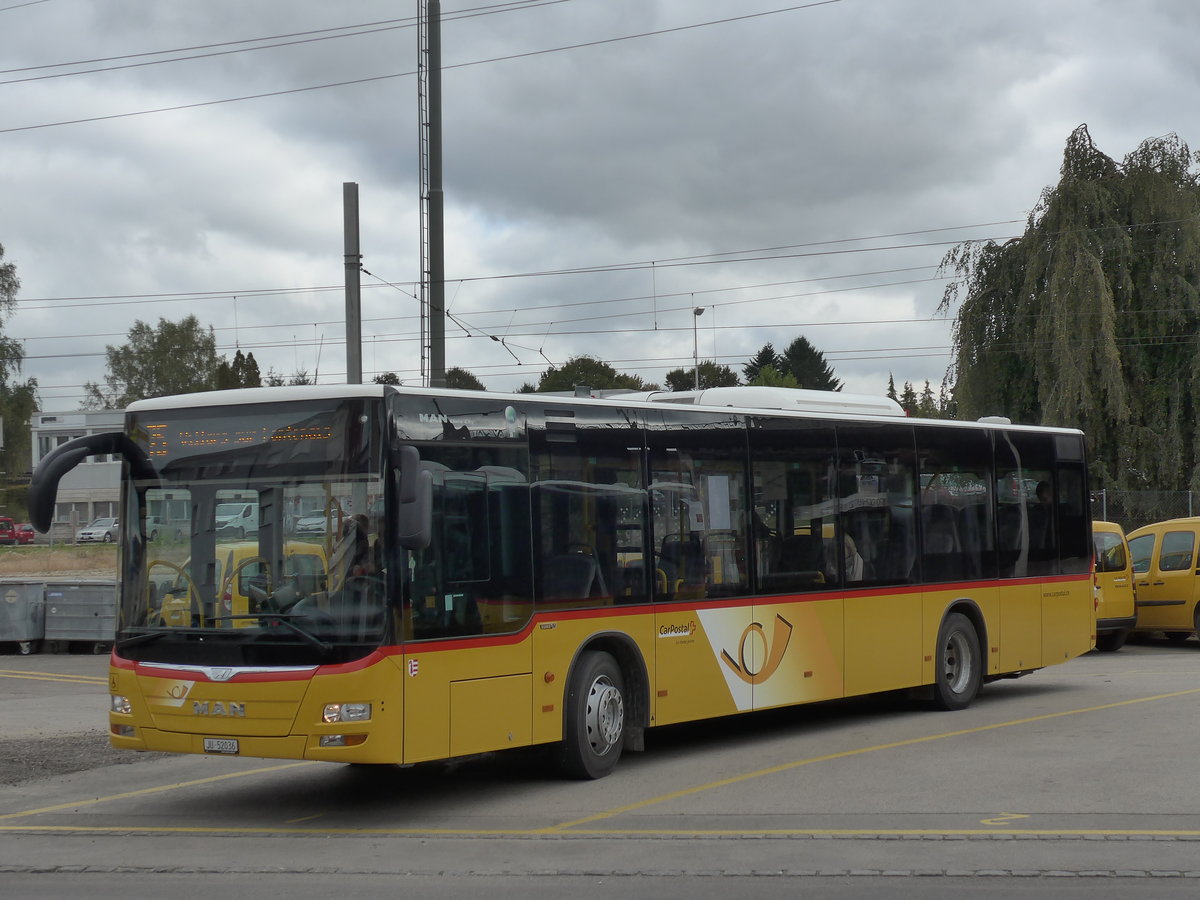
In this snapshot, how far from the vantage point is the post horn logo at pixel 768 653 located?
40.2 feet

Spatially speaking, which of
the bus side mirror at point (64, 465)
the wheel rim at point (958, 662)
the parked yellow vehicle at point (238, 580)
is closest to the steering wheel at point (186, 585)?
the parked yellow vehicle at point (238, 580)

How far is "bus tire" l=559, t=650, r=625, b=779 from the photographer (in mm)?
10602

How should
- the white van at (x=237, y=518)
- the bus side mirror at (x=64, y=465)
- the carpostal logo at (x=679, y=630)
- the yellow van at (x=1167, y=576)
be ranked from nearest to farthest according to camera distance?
the bus side mirror at (x=64, y=465) < the white van at (x=237, y=518) < the carpostal logo at (x=679, y=630) < the yellow van at (x=1167, y=576)

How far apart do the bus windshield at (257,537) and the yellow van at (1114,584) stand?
15552 mm

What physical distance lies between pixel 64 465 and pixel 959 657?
9.53 metres

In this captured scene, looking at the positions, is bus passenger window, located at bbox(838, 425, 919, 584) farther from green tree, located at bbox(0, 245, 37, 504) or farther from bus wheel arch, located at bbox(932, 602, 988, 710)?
green tree, located at bbox(0, 245, 37, 504)

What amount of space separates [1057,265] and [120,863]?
101ft

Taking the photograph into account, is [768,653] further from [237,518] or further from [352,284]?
[352,284]


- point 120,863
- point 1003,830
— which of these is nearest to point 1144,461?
point 1003,830

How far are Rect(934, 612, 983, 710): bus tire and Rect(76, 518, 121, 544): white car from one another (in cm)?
5451

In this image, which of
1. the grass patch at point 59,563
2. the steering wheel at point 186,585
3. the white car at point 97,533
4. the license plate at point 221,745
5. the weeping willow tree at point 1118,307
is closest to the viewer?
the license plate at point 221,745

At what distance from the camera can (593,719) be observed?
1084 cm

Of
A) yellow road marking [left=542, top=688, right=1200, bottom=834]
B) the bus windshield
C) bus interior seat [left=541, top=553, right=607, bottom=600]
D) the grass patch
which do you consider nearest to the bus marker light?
the bus windshield

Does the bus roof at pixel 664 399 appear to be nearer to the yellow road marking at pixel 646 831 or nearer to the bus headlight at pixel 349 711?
the bus headlight at pixel 349 711
